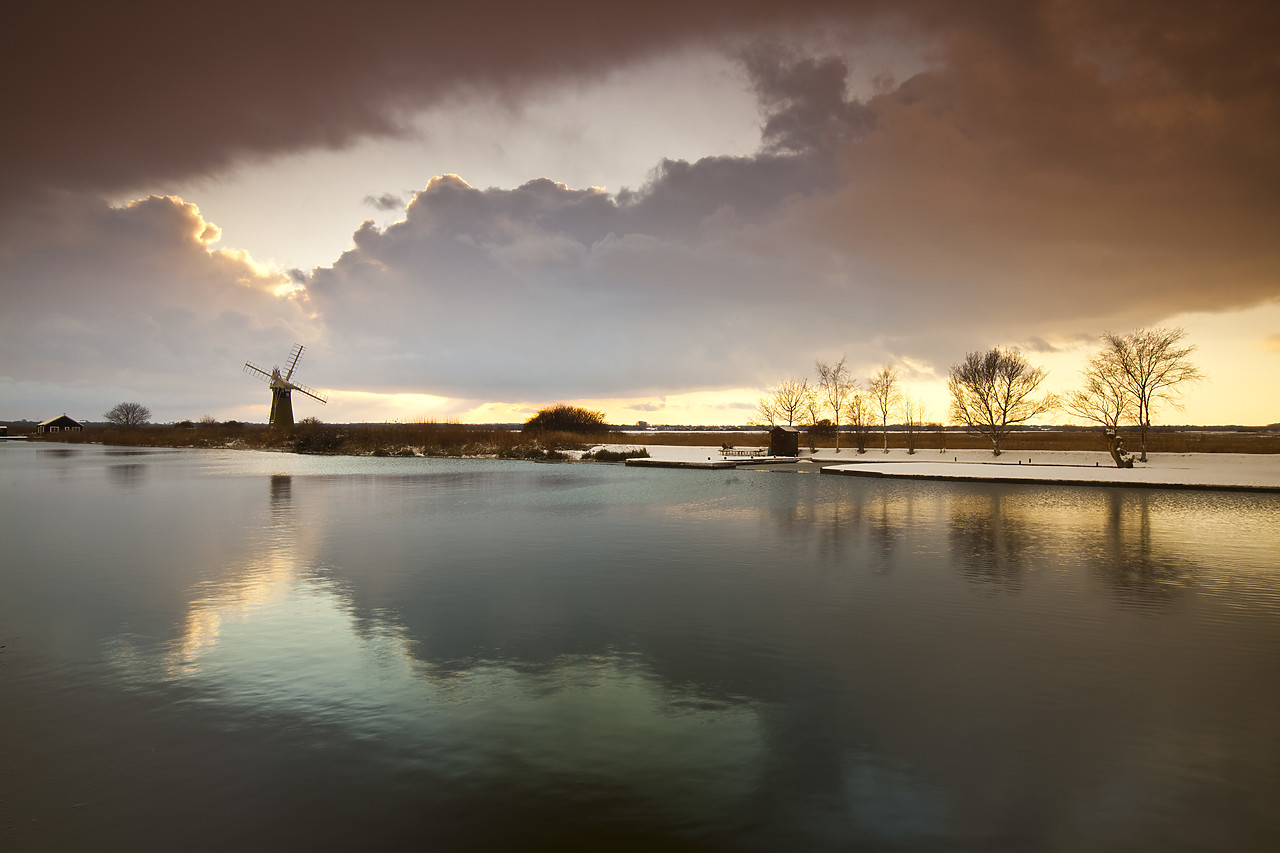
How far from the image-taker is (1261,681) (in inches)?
308

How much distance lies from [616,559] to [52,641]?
9054 millimetres

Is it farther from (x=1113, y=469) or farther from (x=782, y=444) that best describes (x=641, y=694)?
(x=782, y=444)

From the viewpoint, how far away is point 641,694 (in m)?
7.50

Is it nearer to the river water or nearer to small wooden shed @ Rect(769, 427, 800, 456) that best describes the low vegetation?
small wooden shed @ Rect(769, 427, 800, 456)

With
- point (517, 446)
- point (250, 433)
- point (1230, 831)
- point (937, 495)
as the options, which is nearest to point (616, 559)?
point (1230, 831)

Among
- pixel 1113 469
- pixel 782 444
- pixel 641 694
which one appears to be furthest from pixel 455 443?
pixel 641 694

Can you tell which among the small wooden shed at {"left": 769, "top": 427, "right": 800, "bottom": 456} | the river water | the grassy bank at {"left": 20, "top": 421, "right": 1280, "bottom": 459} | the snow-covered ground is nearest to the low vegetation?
the grassy bank at {"left": 20, "top": 421, "right": 1280, "bottom": 459}

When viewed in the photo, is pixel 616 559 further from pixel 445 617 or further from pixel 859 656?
pixel 859 656

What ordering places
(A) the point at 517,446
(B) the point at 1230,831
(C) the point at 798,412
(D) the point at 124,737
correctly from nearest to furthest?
(B) the point at 1230,831, (D) the point at 124,737, (A) the point at 517,446, (C) the point at 798,412

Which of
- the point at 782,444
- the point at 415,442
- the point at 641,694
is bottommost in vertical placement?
the point at 641,694

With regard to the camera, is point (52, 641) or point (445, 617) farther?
point (445, 617)

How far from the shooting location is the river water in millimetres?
5168

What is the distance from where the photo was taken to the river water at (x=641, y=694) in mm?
5168

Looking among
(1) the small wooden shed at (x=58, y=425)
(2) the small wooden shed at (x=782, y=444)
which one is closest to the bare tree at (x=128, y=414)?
(1) the small wooden shed at (x=58, y=425)
